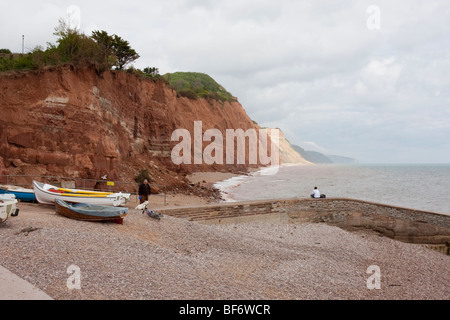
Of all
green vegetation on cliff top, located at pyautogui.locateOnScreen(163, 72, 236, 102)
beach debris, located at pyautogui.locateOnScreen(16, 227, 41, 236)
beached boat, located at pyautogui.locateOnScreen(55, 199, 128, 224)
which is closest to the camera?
beach debris, located at pyautogui.locateOnScreen(16, 227, 41, 236)

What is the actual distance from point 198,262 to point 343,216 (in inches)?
414

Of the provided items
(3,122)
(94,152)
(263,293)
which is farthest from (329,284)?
(3,122)

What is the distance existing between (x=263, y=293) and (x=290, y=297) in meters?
0.64

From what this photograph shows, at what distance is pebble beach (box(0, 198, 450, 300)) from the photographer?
6379 mm

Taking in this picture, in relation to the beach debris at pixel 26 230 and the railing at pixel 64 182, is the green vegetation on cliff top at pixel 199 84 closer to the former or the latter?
the railing at pixel 64 182

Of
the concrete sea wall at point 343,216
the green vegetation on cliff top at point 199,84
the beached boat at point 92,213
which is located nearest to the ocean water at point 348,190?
the concrete sea wall at point 343,216

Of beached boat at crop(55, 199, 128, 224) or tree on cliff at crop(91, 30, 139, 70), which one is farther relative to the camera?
tree on cliff at crop(91, 30, 139, 70)

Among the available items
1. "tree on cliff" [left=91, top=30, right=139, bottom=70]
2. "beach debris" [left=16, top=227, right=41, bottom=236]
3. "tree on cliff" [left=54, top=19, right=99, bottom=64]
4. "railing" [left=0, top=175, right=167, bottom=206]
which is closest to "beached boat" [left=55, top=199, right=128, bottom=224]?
"beach debris" [left=16, top=227, right=41, bottom=236]

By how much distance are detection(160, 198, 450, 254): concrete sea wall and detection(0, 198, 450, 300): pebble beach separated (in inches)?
44.9

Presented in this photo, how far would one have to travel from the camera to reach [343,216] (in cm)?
1706

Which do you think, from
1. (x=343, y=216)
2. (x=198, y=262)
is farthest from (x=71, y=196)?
(x=343, y=216)

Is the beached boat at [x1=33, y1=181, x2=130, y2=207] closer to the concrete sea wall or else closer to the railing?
the railing

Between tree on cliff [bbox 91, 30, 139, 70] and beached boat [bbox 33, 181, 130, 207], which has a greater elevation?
tree on cliff [bbox 91, 30, 139, 70]

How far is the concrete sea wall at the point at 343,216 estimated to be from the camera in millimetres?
14891
